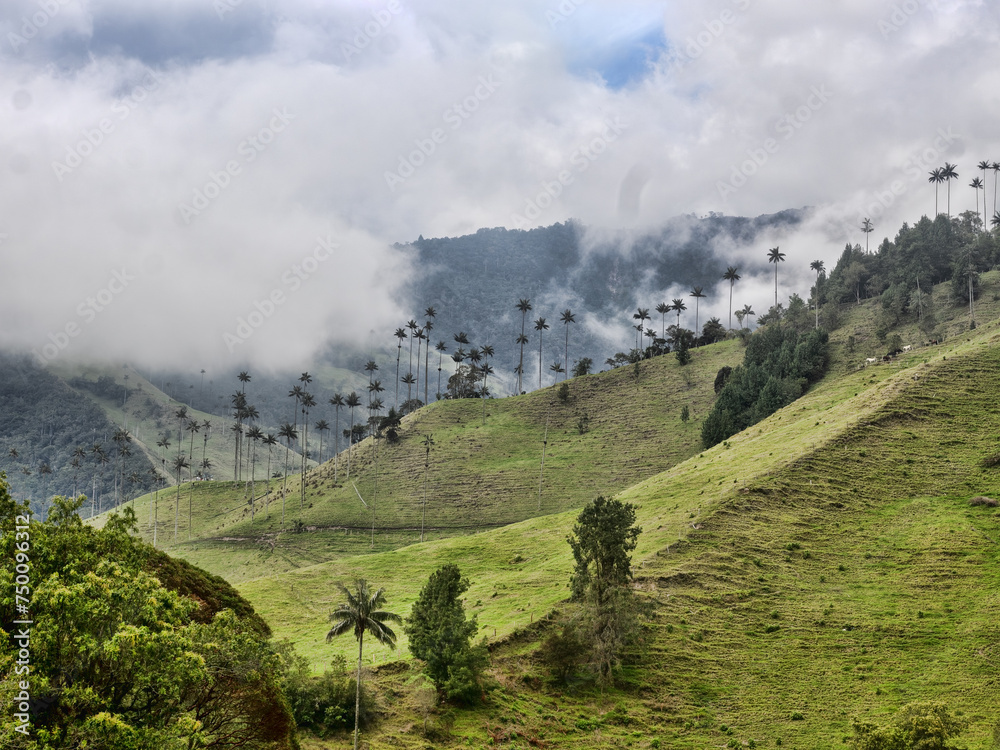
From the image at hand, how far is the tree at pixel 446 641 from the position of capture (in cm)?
5438

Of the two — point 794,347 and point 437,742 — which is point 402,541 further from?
point 794,347

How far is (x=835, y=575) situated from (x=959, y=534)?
1521 cm

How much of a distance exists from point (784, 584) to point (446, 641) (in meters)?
37.2

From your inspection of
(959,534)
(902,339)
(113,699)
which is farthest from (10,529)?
(902,339)

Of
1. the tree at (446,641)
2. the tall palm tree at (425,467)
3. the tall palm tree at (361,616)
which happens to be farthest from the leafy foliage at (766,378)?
the tall palm tree at (361,616)

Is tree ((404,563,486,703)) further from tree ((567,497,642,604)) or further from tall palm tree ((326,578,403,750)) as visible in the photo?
tall palm tree ((326,578,403,750))

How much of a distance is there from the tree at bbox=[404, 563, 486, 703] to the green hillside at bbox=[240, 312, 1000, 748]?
2.31 meters

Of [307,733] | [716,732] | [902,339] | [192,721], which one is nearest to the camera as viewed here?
[192,721]

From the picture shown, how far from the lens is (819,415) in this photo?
381 ft

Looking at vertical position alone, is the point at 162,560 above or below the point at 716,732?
above

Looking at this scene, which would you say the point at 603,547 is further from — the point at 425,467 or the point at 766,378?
the point at 766,378

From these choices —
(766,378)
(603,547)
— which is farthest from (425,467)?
(603,547)

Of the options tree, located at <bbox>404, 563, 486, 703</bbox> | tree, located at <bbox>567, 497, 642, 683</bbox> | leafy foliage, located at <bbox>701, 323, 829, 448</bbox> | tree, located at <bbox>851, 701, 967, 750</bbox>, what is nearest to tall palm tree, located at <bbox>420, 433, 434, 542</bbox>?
leafy foliage, located at <bbox>701, 323, 829, 448</bbox>

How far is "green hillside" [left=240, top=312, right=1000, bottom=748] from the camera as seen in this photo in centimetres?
5547
